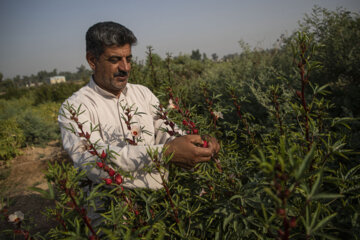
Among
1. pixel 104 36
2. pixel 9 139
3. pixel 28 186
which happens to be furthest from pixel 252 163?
pixel 9 139

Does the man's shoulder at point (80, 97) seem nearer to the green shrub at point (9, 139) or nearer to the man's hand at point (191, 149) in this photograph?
the man's hand at point (191, 149)

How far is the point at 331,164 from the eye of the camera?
4.99ft

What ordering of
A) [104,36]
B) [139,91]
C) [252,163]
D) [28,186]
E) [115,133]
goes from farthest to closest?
1. [28,186]
2. [139,91]
3. [104,36]
4. [115,133]
5. [252,163]

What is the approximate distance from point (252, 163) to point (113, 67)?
→ 5.39ft

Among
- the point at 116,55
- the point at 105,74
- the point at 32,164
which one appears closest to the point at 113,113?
the point at 105,74

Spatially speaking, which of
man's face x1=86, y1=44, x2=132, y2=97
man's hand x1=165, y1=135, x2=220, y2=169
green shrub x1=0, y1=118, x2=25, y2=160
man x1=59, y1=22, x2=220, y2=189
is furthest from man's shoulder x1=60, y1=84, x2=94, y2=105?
green shrub x1=0, y1=118, x2=25, y2=160

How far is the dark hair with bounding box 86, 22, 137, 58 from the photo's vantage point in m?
1.99

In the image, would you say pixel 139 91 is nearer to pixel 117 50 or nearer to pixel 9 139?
pixel 117 50

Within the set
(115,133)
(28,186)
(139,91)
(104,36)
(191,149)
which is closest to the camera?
(191,149)

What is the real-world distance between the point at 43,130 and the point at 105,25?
8067mm

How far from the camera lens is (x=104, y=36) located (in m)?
2.00

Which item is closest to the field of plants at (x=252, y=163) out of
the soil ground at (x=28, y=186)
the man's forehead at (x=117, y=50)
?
the soil ground at (x=28, y=186)

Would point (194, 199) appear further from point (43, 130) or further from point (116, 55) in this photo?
point (43, 130)

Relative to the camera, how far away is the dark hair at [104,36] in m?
1.99
